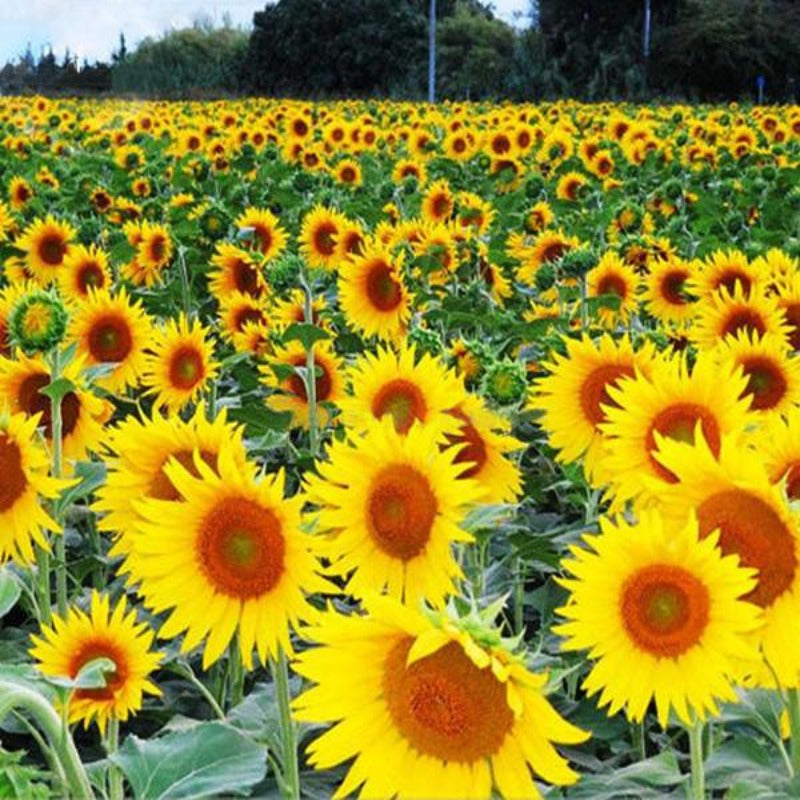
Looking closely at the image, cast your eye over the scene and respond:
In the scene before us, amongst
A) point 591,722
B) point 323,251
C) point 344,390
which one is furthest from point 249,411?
point 323,251

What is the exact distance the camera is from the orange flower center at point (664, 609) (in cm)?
132

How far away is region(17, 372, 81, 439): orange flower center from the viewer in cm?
251

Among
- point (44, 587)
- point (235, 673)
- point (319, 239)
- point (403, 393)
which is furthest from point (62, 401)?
point (319, 239)

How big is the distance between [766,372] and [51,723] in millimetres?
1289

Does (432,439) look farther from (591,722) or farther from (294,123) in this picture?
(294,123)

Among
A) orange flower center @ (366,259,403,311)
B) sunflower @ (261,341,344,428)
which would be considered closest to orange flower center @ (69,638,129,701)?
sunflower @ (261,341,344,428)

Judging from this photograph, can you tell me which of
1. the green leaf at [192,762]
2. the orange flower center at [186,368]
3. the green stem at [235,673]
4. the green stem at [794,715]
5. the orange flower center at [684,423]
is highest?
the orange flower center at [684,423]

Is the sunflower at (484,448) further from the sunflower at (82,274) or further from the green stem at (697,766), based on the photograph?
the sunflower at (82,274)

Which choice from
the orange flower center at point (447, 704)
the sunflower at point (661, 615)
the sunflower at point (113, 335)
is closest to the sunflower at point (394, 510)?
the sunflower at point (661, 615)

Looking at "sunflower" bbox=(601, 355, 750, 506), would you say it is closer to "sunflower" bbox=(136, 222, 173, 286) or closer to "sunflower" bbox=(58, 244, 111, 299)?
"sunflower" bbox=(58, 244, 111, 299)

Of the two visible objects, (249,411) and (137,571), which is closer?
(137,571)

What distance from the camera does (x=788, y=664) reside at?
1.36m

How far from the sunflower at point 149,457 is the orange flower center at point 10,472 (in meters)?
0.23

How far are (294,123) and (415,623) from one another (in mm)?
9504
